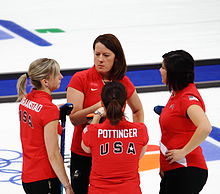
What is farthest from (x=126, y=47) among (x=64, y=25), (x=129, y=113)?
(x=129, y=113)

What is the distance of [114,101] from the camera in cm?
318

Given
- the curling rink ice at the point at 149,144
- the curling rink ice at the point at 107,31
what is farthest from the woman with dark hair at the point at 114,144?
the curling rink ice at the point at 107,31

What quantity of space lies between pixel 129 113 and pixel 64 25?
3598 millimetres

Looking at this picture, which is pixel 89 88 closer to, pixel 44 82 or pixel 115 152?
pixel 44 82

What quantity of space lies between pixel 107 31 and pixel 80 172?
230 inches

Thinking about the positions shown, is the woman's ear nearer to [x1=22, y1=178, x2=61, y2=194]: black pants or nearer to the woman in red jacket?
the woman in red jacket

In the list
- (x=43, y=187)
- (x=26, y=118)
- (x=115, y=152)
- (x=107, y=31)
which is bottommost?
(x=43, y=187)

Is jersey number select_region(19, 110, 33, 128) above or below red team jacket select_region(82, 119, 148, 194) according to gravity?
above

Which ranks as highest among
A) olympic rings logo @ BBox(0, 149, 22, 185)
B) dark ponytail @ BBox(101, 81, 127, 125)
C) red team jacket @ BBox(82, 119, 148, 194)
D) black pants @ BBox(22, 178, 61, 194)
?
dark ponytail @ BBox(101, 81, 127, 125)

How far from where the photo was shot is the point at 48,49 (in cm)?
868

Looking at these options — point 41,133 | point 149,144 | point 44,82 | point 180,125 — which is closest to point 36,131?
point 41,133

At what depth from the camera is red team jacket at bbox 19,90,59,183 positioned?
342cm

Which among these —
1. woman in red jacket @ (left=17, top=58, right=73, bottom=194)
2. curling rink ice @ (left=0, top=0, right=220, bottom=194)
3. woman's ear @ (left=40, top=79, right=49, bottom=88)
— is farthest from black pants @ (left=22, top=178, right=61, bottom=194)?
curling rink ice @ (left=0, top=0, right=220, bottom=194)

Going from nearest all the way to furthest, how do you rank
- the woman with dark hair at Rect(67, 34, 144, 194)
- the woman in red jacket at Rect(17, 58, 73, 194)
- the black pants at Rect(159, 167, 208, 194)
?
the woman in red jacket at Rect(17, 58, 73, 194), the black pants at Rect(159, 167, 208, 194), the woman with dark hair at Rect(67, 34, 144, 194)
